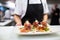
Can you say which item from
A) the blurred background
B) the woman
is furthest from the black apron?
the blurred background

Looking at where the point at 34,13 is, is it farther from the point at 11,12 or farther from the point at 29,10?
the point at 11,12

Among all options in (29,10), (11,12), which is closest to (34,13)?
(29,10)

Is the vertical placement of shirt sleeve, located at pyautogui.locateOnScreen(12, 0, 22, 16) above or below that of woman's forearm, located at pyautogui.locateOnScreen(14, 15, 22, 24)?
above

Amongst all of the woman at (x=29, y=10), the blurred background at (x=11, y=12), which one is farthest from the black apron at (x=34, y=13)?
the blurred background at (x=11, y=12)

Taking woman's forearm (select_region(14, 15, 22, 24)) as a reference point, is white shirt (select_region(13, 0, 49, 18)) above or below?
above

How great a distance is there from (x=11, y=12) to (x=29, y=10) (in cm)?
12

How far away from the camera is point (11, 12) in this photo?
0.92 m

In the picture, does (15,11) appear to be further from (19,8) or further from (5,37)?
(5,37)

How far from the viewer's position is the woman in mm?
848

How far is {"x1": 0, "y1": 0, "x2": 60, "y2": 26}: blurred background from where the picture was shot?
91cm

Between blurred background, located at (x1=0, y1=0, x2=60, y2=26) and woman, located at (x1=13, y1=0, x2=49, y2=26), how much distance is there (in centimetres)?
5

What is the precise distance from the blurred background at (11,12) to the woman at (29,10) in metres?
0.05

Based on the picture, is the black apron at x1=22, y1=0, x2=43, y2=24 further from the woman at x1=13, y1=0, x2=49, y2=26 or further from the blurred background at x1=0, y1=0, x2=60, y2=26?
the blurred background at x1=0, y1=0, x2=60, y2=26

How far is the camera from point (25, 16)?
2.91ft
